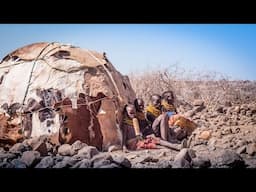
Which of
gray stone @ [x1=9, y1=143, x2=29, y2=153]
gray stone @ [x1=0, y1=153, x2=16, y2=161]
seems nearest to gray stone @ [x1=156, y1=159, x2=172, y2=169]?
gray stone @ [x1=9, y1=143, x2=29, y2=153]

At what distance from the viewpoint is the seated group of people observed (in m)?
4.71

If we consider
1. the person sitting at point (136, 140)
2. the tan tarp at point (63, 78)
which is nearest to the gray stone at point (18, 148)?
the tan tarp at point (63, 78)

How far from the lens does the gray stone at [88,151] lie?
4.62m

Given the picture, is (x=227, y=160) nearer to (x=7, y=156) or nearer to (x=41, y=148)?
(x=41, y=148)

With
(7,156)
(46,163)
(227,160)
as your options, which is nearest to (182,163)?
(227,160)

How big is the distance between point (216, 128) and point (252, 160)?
47 cm

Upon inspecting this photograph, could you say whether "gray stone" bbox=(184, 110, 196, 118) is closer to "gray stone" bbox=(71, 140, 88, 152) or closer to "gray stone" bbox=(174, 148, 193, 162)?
"gray stone" bbox=(174, 148, 193, 162)

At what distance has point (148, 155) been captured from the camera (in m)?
4.66

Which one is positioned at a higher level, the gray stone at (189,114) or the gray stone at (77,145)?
the gray stone at (189,114)

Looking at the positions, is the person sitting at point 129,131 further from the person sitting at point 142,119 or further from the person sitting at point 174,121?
the person sitting at point 174,121

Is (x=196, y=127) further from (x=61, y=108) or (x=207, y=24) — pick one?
(x=61, y=108)

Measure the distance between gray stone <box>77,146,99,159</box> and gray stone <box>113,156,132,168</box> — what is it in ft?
0.69

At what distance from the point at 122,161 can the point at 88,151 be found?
35 cm
